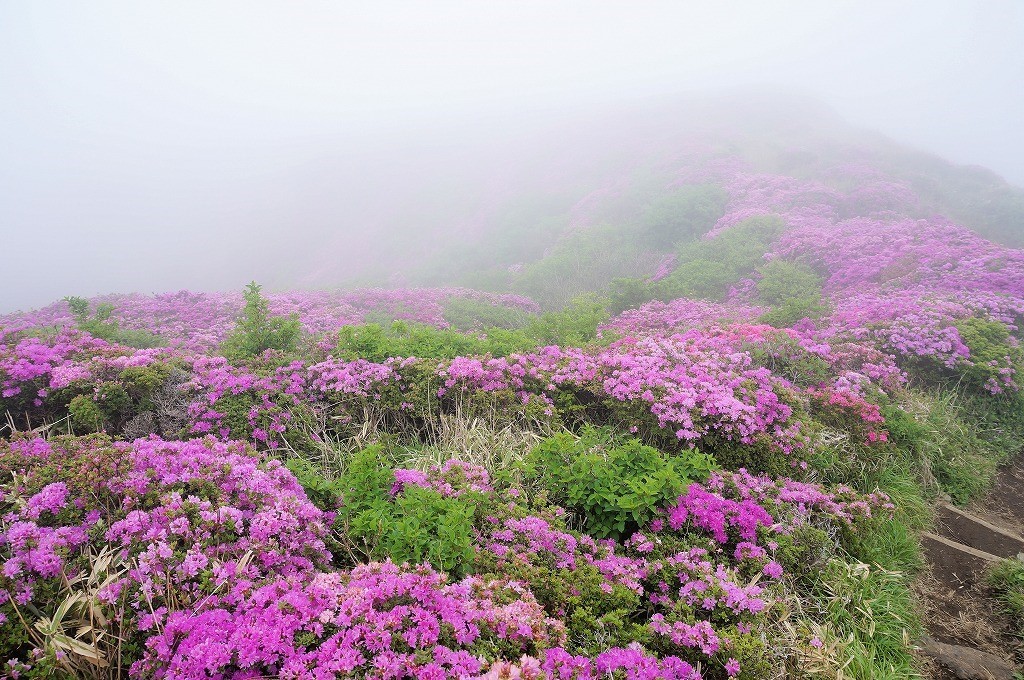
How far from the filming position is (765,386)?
6.35 m

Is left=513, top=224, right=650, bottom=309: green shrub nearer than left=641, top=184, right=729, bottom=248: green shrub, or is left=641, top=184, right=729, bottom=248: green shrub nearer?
left=513, top=224, right=650, bottom=309: green shrub

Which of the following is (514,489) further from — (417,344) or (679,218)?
(679,218)

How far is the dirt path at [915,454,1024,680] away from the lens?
4066 millimetres

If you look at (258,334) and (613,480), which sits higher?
(258,334)

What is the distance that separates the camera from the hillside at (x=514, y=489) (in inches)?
98.0

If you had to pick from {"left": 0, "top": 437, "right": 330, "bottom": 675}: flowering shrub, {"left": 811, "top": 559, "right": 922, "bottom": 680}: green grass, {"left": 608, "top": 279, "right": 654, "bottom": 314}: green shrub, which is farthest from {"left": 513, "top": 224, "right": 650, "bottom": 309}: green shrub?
{"left": 0, "top": 437, "right": 330, "bottom": 675}: flowering shrub

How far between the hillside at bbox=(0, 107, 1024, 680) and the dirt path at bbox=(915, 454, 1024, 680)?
74 mm

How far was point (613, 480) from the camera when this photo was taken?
4.21 metres

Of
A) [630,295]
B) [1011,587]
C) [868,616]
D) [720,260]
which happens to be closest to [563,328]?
[630,295]

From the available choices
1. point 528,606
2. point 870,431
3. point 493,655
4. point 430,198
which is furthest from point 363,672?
point 430,198

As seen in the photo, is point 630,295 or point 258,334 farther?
point 630,295

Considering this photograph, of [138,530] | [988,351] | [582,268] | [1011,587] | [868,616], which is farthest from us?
[582,268]

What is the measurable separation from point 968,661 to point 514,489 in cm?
426

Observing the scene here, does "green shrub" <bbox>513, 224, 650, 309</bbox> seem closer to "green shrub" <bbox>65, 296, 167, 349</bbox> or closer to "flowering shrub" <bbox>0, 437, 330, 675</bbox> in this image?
"green shrub" <bbox>65, 296, 167, 349</bbox>
